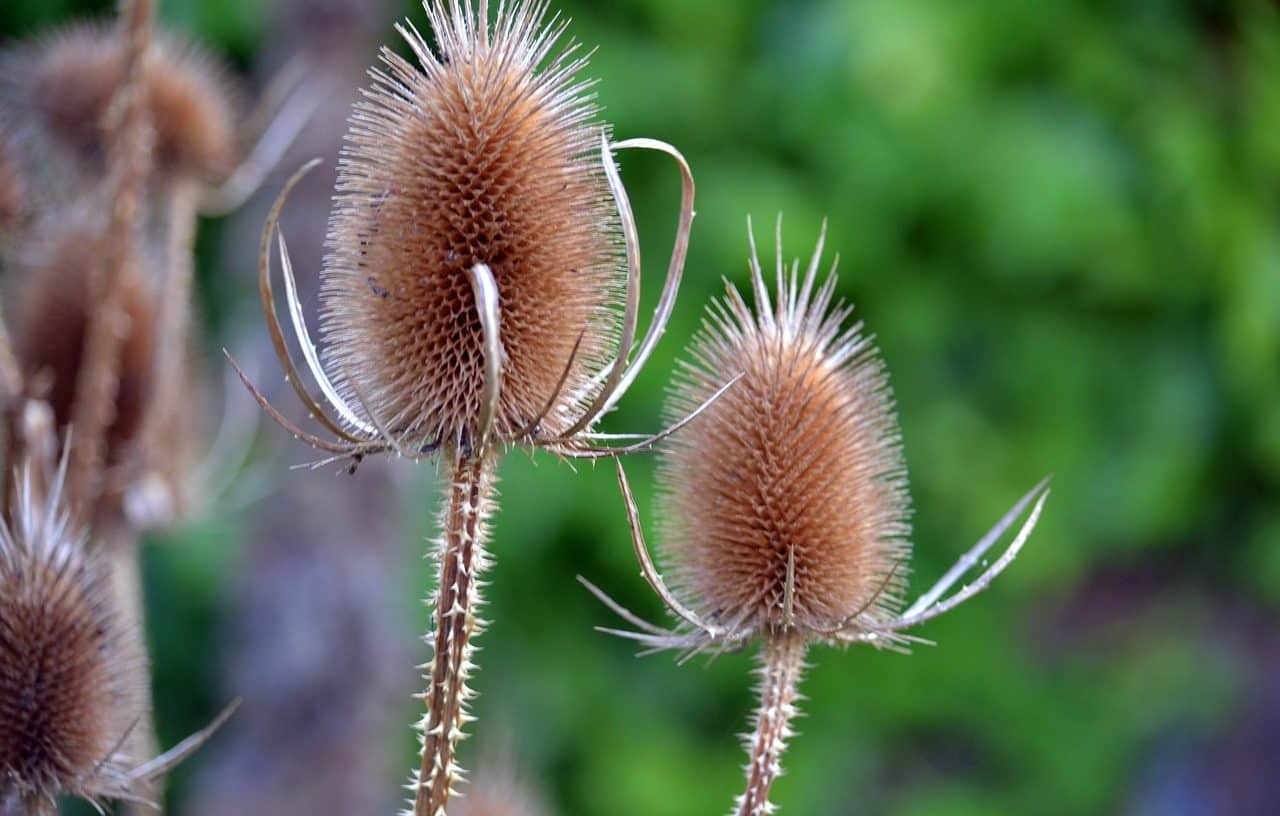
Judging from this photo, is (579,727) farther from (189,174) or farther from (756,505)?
(756,505)

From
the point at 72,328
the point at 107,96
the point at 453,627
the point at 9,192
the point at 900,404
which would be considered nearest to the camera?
the point at 453,627

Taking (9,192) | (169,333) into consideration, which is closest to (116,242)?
(9,192)

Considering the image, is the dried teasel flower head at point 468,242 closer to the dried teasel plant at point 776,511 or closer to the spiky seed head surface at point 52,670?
the dried teasel plant at point 776,511

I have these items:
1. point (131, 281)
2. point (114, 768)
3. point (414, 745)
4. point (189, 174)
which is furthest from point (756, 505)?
point (414, 745)

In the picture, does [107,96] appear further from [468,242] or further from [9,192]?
[468,242]

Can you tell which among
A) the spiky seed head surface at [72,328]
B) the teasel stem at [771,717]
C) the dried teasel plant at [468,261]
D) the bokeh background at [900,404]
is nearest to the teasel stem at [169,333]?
the spiky seed head surface at [72,328]

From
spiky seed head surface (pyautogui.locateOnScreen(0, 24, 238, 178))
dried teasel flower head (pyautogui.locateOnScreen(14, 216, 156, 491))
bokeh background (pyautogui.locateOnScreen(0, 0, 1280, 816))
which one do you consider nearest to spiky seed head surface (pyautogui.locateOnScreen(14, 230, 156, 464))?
dried teasel flower head (pyautogui.locateOnScreen(14, 216, 156, 491))
